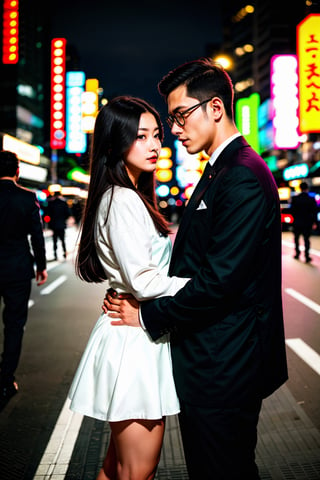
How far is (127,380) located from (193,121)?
3.94 ft

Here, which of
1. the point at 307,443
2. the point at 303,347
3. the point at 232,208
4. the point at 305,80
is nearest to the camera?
the point at 232,208

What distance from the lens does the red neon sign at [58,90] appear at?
84.8 feet

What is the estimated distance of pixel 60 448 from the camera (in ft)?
11.2

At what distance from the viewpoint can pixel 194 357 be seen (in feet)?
6.28

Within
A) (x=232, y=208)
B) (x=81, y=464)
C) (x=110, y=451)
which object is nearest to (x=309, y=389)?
(x=81, y=464)

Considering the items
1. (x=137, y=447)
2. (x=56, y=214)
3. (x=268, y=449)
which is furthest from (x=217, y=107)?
(x=56, y=214)

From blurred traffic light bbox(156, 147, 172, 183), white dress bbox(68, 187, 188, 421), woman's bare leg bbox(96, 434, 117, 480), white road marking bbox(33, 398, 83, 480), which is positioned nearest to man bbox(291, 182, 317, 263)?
white road marking bbox(33, 398, 83, 480)

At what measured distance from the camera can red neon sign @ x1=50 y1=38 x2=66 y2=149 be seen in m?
25.9

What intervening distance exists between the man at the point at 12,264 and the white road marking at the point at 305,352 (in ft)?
10.5

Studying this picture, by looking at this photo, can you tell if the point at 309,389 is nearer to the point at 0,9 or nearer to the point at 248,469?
the point at 248,469

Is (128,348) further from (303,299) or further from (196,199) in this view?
(303,299)

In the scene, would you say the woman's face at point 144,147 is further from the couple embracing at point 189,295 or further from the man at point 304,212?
the man at point 304,212

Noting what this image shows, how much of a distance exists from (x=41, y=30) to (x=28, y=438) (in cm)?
10767

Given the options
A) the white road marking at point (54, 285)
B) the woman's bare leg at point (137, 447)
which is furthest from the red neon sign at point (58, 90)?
the woman's bare leg at point (137, 447)
